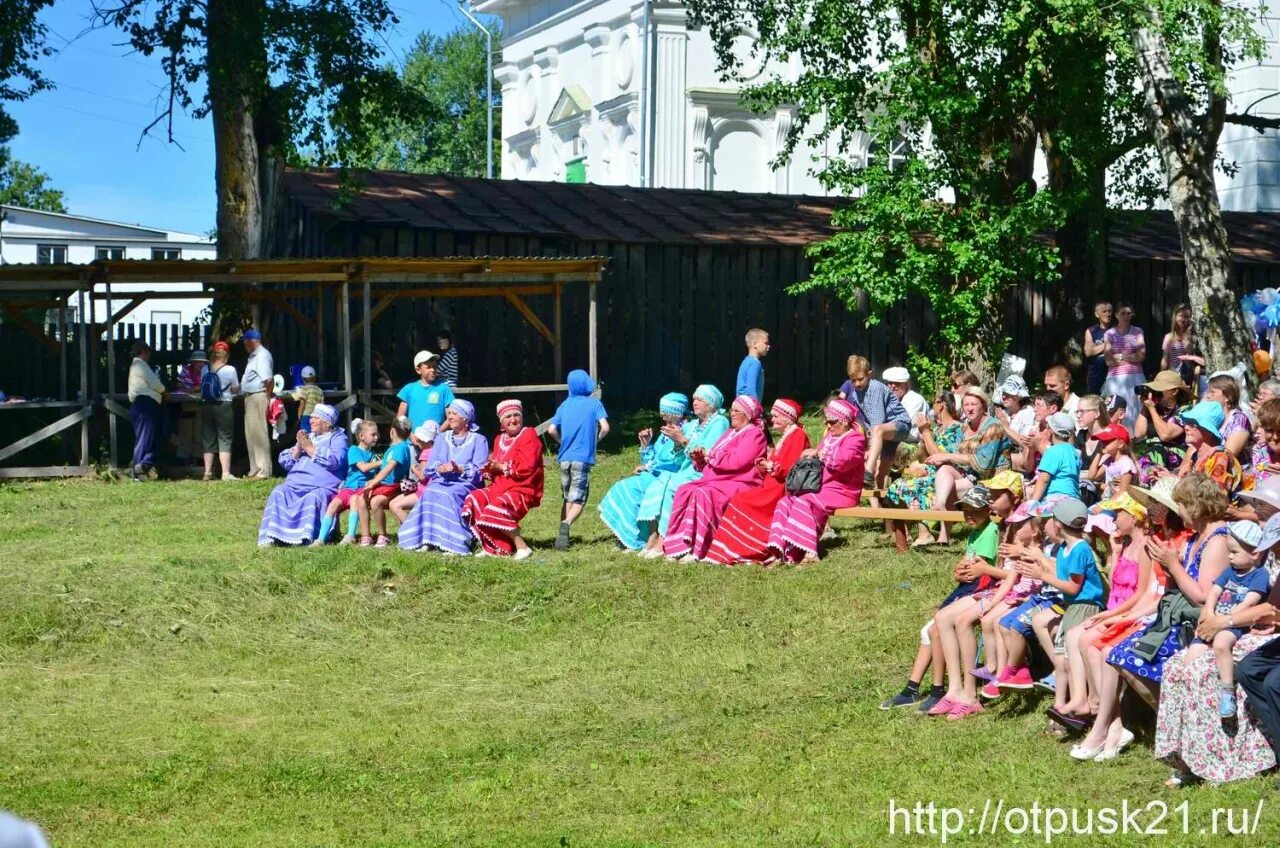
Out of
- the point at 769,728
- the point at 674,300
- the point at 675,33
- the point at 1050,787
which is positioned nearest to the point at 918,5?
the point at 674,300

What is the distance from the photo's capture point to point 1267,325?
57.4ft

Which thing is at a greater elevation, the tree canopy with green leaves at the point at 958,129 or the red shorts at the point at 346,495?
the tree canopy with green leaves at the point at 958,129

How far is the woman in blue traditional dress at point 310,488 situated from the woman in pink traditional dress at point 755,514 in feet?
11.2

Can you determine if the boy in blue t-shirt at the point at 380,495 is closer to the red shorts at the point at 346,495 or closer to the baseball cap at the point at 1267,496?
the red shorts at the point at 346,495

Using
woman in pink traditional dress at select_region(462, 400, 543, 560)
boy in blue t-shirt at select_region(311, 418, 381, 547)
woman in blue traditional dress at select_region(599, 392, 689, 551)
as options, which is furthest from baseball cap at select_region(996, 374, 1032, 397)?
boy in blue t-shirt at select_region(311, 418, 381, 547)

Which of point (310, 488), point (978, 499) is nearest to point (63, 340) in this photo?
point (310, 488)

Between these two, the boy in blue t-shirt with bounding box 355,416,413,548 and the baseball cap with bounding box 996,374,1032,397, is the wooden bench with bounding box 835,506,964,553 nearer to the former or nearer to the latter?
the baseball cap with bounding box 996,374,1032,397

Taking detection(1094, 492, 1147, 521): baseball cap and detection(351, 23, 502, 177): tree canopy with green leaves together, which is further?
detection(351, 23, 502, 177): tree canopy with green leaves

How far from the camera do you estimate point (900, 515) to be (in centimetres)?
1347

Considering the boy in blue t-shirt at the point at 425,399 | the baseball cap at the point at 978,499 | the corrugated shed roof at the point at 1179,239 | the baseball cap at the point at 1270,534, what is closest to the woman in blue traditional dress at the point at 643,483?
the boy in blue t-shirt at the point at 425,399

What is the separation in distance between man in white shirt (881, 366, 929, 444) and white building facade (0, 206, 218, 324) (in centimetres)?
4537

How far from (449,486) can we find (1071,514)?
666 cm

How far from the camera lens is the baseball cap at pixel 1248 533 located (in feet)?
26.4

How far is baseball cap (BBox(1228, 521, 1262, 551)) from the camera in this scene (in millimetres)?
8039
